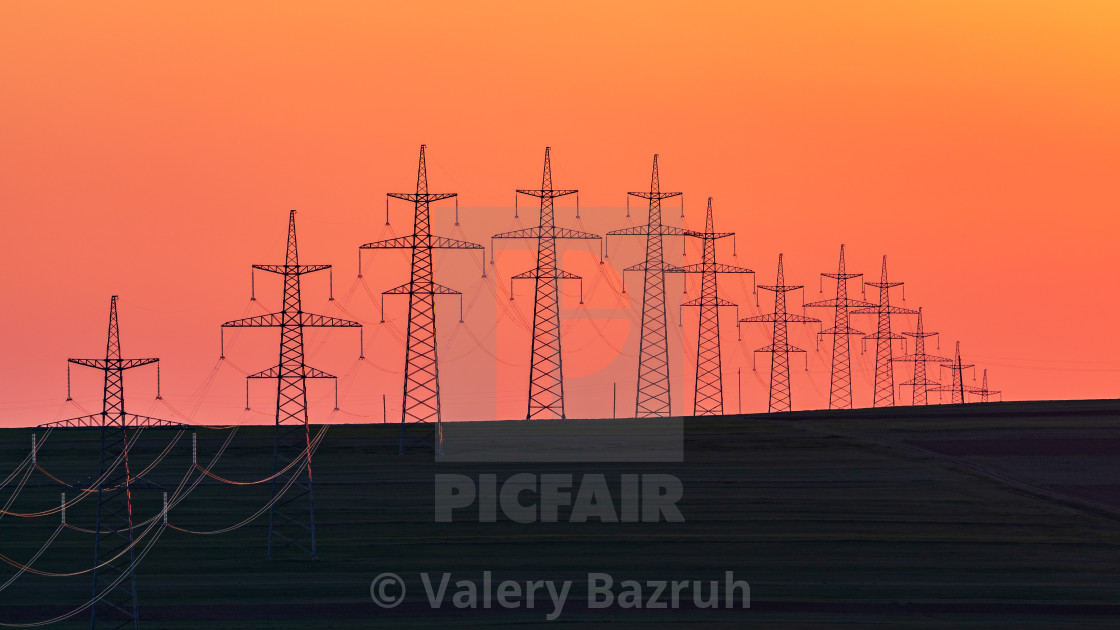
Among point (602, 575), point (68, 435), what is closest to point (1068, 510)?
point (602, 575)

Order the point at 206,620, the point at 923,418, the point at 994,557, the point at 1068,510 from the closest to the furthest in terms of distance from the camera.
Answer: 1. the point at 206,620
2. the point at 994,557
3. the point at 1068,510
4. the point at 923,418

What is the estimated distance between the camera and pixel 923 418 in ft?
396

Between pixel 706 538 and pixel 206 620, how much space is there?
27729 millimetres

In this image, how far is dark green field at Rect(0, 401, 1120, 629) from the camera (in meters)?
54.6

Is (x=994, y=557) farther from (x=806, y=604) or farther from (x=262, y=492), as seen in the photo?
(x=262, y=492)
